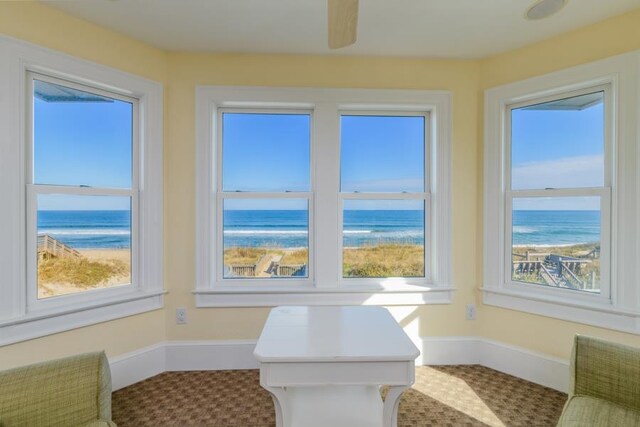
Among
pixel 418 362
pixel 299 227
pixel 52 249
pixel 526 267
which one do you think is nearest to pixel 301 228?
pixel 299 227

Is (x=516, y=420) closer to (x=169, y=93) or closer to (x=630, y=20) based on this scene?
(x=630, y=20)

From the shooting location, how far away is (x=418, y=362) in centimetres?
255

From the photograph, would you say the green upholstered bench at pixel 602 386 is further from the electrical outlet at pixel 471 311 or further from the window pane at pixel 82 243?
the window pane at pixel 82 243

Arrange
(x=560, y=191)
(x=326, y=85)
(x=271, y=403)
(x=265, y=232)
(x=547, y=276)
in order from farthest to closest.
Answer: (x=265, y=232), (x=326, y=85), (x=547, y=276), (x=560, y=191), (x=271, y=403)

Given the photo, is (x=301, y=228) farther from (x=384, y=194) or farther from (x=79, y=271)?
(x=79, y=271)

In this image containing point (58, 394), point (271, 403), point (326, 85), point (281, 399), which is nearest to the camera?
point (58, 394)

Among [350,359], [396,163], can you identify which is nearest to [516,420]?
[350,359]

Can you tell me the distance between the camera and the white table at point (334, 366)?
4.25 ft

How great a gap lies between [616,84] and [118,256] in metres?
3.58

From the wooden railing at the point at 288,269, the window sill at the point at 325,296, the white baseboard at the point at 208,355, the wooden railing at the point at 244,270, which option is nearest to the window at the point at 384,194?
the window sill at the point at 325,296

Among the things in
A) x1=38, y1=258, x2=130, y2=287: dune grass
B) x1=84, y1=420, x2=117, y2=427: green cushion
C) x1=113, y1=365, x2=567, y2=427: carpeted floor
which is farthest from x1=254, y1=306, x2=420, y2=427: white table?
x1=38, y1=258, x2=130, y2=287: dune grass

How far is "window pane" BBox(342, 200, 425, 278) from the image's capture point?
2654mm

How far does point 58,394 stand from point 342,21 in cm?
189

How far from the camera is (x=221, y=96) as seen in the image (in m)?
2.46
